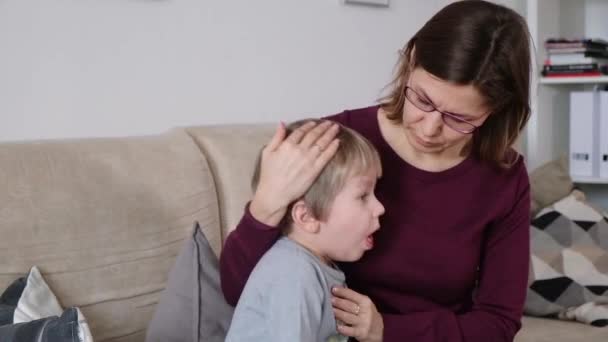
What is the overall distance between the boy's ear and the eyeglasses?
28 cm

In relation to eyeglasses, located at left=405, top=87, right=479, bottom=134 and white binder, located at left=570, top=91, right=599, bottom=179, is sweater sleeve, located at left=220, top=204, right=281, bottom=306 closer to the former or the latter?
eyeglasses, located at left=405, top=87, right=479, bottom=134

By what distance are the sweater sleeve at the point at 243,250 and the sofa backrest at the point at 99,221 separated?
338 millimetres

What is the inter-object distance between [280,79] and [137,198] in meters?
0.86

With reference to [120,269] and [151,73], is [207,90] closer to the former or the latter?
[151,73]

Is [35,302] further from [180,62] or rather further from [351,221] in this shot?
[180,62]

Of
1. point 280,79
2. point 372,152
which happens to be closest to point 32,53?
point 280,79

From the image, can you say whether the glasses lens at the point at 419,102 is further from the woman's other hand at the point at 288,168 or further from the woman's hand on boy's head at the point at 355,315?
the woman's hand on boy's head at the point at 355,315

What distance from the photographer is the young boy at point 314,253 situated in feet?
3.64

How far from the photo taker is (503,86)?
127 centimetres

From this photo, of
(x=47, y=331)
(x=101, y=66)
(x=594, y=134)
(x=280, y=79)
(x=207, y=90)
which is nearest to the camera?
(x=47, y=331)

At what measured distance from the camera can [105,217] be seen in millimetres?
1562

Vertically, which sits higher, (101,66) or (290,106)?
(101,66)

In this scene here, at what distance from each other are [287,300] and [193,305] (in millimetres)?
358

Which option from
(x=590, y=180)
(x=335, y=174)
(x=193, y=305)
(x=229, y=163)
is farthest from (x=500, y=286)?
(x=590, y=180)
